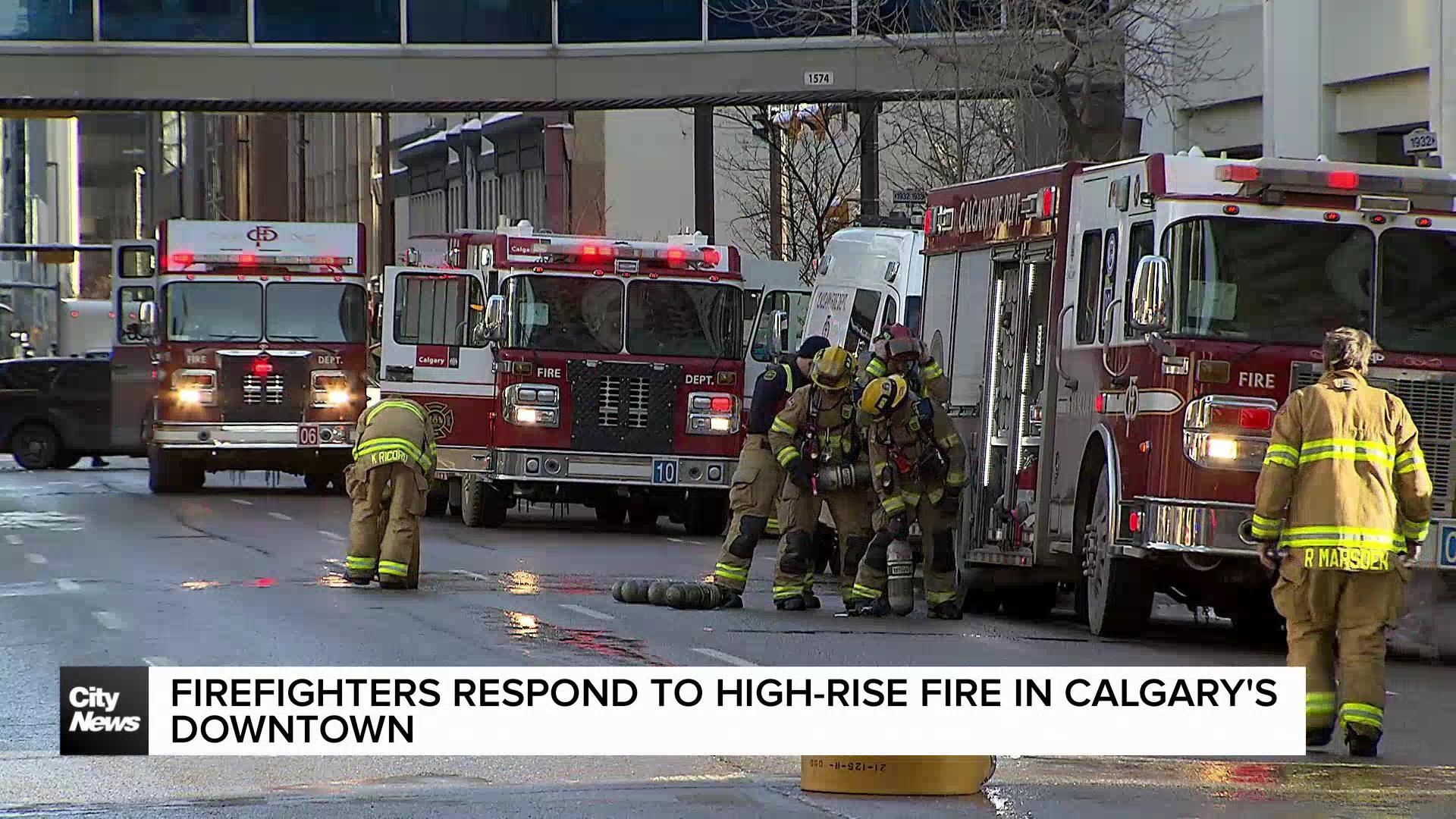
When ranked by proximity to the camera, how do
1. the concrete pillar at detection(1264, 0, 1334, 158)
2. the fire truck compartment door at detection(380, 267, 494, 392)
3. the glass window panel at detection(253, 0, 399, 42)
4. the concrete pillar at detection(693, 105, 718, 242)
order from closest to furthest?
the fire truck compartment door at detection(380, 267, 494, 392), the concrete pillar at detection(1264, 0, 1334, 158), the glass window panel at detection(253, 0, 399, 42), the concrete pillar at detection(693, 105, 718, 242)

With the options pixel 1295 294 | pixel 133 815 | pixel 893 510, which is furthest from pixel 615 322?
pixel 133 815

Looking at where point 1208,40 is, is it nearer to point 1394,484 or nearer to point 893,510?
point 893,510

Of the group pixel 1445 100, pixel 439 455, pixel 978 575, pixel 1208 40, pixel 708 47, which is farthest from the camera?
pixel 708 47

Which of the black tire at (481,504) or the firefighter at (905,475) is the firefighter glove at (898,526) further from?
the black tire at (481,504)

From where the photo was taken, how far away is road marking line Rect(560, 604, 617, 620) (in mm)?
15977

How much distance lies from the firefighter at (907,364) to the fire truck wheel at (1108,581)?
3.94 feet

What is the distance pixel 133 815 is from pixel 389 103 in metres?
25.3

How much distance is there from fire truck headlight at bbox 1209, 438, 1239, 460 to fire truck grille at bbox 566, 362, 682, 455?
11.2 m

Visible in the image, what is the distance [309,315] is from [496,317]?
6.55m

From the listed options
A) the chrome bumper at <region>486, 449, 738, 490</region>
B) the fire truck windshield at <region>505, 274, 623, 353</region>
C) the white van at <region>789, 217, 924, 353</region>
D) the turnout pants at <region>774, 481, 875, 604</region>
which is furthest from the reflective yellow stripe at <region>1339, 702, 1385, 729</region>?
the fire truck windshield at <region>505, 274, 623, 353</region>

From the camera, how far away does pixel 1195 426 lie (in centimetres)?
1457

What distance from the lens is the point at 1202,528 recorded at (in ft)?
47.5

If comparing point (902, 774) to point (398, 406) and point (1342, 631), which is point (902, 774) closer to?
point (1342, 631)

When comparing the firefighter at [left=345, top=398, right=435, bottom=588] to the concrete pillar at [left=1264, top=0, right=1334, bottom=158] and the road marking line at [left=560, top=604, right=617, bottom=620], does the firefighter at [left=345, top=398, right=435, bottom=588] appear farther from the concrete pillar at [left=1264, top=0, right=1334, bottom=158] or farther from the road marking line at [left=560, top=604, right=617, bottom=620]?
the concrete pillar at [left=1264, top=0, right=1334, bottom=158]
